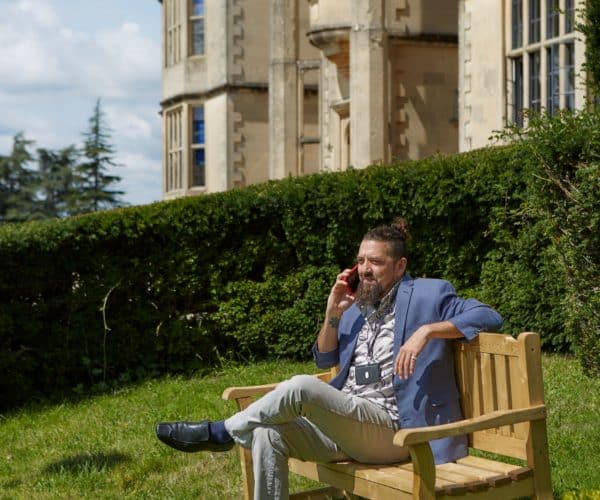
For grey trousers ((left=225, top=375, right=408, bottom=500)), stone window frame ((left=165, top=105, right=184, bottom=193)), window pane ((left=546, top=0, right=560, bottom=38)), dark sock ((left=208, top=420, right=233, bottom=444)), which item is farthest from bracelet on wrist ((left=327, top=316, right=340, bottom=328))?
stone window frame ((left=165, top=105, right=184, bottom=193))

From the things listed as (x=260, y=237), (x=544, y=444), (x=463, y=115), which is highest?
(x=463, y=115)

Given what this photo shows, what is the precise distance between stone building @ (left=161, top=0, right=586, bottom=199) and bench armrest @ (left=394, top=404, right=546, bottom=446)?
248 inches

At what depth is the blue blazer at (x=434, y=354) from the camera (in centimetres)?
557

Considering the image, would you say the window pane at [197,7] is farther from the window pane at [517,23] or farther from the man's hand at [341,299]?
the man's hand at [341,299]

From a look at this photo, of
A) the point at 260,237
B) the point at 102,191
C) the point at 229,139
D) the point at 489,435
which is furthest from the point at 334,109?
the point at 102,191

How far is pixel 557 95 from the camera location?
15422 millimetres

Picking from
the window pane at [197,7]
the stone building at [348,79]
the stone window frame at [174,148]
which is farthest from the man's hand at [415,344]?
the window pane at [197,7]

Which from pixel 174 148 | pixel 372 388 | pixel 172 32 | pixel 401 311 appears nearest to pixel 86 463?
pixel 372 388

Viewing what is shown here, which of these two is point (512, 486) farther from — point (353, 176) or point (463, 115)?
point (463, 115)

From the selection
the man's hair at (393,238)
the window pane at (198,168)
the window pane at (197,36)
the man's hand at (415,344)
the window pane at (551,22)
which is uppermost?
the window pane at (197,36)

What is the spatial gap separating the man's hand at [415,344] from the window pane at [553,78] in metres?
10.6

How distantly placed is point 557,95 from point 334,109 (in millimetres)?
7073

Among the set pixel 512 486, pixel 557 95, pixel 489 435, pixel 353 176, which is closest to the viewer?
pixel 512 486

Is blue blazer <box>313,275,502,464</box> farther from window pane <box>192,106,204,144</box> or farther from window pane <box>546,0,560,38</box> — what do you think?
window pane <box>192,106,204,144</box>
